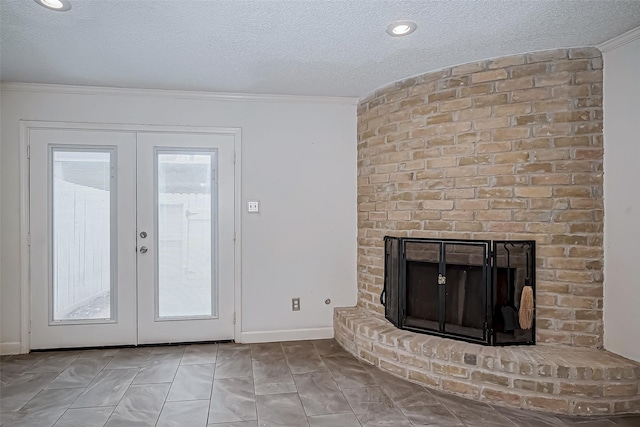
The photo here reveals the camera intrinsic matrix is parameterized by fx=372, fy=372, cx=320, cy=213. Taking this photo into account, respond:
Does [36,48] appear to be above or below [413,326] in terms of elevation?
above

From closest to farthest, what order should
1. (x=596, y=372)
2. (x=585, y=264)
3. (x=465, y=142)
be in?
(x=596, y=372) < (x=585, y=264) < (x=465, y=142)

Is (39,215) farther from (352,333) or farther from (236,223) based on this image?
(352,333)

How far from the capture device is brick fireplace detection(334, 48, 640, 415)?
7.57ft

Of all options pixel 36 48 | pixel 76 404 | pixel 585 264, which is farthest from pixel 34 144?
pixel 585 264

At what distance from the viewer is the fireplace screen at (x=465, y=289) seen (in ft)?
8.42

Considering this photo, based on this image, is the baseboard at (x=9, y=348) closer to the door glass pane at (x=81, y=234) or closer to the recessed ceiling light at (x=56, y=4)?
the door glass pane at (x=81, y=234)

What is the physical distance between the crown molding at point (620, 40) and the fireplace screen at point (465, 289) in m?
1.36

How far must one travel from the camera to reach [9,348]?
316cm

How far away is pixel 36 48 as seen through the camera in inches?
98.6

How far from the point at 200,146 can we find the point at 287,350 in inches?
78.7

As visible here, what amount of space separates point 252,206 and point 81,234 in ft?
4.94

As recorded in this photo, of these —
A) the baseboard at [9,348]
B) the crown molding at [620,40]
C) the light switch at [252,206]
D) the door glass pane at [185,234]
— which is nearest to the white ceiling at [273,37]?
the crown molding at [620,40]

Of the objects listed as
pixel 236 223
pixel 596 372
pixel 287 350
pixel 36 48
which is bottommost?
pixel 287 350

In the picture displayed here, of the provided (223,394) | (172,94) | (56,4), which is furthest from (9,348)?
(56,4)
